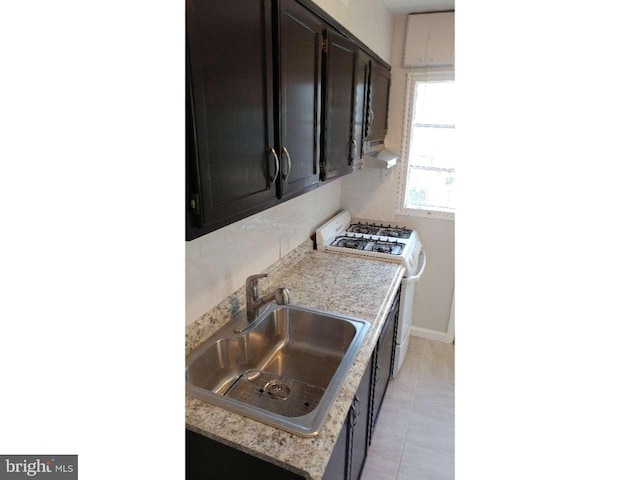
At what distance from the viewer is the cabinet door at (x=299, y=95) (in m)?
1.14

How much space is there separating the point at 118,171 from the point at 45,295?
0.14m

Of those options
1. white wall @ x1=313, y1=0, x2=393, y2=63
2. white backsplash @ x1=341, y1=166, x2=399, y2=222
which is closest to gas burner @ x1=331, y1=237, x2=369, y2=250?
white backsplash @ x1=341, y1=166, x2=399, y2=222

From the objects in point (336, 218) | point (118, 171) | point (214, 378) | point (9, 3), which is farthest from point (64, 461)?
point (336, 218)

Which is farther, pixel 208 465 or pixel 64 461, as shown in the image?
pixel 208 465

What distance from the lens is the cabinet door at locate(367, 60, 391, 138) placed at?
224 centimetres

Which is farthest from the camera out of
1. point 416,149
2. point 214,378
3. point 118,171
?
point 416,149

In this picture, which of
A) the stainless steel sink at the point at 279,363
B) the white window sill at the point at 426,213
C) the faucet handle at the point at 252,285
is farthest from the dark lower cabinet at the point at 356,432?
the white window sill at the point at 426,213

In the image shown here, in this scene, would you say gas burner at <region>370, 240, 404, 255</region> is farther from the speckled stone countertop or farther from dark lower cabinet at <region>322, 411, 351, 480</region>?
dark lower cabinet at <region>322, 411, 351, 480</region>

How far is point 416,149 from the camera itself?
3.01 metres

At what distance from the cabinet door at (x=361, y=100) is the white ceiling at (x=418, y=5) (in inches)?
32.0
